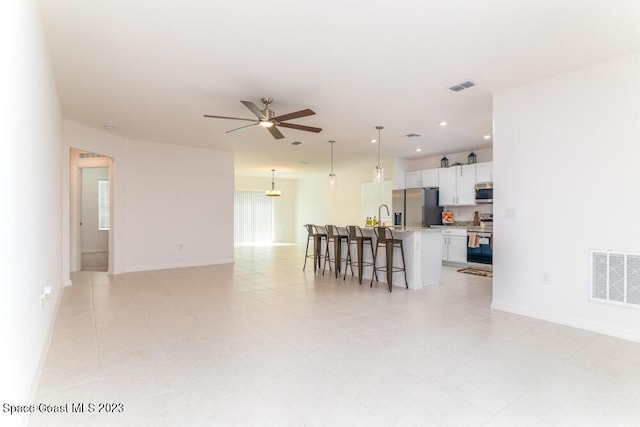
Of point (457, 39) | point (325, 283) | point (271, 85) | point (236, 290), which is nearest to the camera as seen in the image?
point (457, 39)

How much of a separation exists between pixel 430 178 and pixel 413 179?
51 cm

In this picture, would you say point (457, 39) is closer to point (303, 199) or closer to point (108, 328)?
point (108, 328)

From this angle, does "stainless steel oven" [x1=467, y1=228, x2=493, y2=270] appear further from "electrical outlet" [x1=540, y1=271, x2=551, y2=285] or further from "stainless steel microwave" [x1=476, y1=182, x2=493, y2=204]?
"electrical outlet" [x1=540, y1=271, x2=551, y2=285]

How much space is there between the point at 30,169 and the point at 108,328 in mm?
1899

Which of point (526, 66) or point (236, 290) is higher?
point (526, 66)

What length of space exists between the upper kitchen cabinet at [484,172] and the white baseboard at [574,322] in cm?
378

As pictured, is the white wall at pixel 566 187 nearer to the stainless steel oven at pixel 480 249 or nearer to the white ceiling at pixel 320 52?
the white ceiling at pixel 320 52

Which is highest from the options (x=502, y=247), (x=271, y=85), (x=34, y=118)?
(x=271, y=85)

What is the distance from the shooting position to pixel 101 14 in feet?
8.51

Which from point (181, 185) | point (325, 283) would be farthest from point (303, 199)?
point (325, 283)

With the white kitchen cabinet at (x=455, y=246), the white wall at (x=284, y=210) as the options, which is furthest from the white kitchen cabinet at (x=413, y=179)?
the white wall at (x=284, y=210)

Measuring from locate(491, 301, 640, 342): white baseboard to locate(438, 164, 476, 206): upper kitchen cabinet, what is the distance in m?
3.85

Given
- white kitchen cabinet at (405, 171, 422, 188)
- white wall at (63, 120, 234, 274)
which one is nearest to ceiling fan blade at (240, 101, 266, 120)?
white wall at (63, 120, 234, 274)

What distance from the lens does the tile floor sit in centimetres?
205
